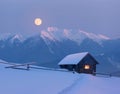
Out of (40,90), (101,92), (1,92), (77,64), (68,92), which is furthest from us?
(77,64)

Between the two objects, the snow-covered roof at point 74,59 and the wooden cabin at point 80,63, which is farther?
the snow-covered roof at point 74,59

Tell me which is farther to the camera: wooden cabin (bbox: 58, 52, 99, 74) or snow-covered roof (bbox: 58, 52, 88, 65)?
snow-covered roof (bbox: 58, 52, 88, 65)

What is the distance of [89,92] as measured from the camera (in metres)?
21.1

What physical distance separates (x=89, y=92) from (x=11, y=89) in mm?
5389

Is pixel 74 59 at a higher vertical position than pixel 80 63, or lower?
higher

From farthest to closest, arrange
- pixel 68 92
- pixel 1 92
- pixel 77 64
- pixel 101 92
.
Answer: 1. pixel 77 64
2. pixel 101 92
3. pixel 68 92
4. pixel 1 92

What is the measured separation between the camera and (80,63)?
54.7m

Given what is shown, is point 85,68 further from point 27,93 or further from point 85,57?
point 27,93

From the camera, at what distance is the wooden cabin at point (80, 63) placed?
54619 millimetres

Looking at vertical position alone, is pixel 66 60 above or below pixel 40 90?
above

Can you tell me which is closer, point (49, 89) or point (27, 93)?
point (27, 93)

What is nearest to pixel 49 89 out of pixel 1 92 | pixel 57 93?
pixel 57 93

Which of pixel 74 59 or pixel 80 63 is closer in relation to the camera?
pixel 80 63

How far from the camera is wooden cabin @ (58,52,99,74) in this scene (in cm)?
5462
